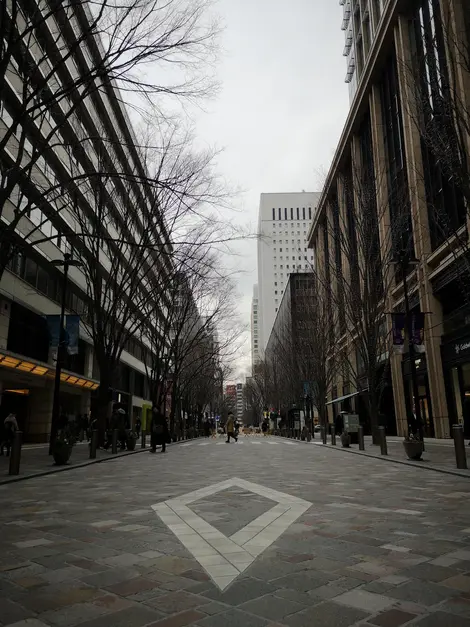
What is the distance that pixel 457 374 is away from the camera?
24172 millimetres

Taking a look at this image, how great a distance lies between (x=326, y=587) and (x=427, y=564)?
1.11 m

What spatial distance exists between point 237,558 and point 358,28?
157 feet

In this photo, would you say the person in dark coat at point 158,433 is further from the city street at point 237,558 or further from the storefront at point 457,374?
the storefront at point 457,374

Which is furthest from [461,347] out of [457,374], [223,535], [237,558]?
[237,558]

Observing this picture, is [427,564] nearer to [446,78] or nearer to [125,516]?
[125,516]

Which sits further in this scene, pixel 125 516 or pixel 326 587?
pixel 125 516

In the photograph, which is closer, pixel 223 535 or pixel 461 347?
pixel 223 535

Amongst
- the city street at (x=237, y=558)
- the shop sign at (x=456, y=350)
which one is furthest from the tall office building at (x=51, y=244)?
the shop sign at (x=456, y=350)

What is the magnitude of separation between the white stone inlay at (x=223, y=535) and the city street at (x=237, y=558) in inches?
0.6

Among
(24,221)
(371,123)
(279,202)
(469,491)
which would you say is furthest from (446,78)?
(279,202)

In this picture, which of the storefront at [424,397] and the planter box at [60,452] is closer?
the planter box at [60,452]

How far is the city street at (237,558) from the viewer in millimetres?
3043

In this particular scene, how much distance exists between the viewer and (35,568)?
4.03 m

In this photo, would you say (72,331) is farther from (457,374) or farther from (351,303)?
(457,374)
